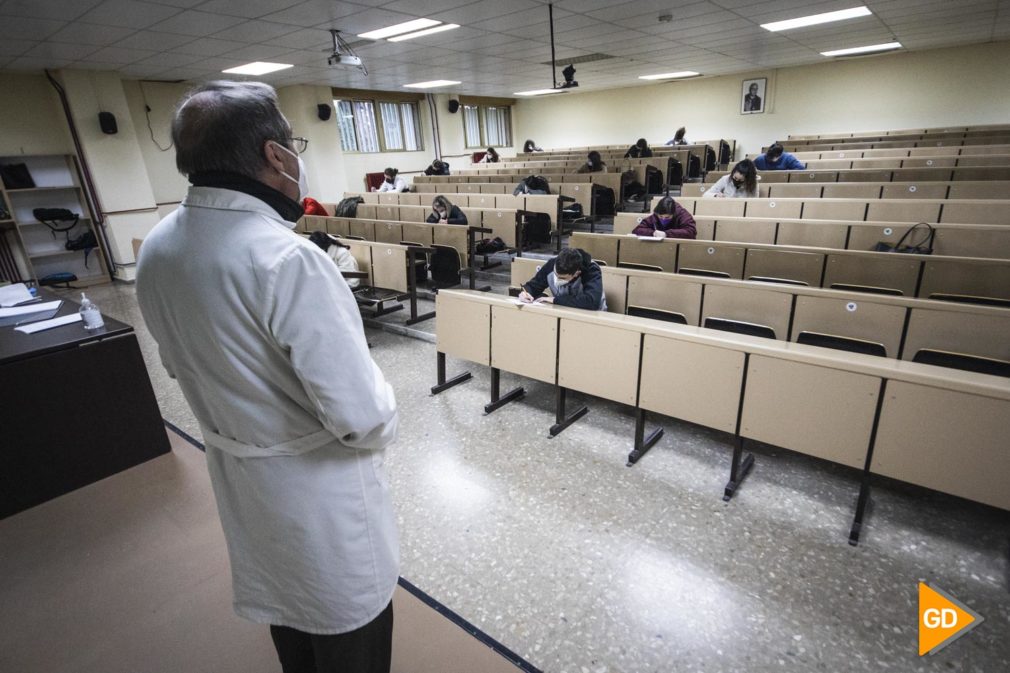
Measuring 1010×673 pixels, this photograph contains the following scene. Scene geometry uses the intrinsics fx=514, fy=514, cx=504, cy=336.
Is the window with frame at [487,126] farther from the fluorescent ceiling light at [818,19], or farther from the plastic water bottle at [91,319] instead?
the plastic water bottle at [91,319]

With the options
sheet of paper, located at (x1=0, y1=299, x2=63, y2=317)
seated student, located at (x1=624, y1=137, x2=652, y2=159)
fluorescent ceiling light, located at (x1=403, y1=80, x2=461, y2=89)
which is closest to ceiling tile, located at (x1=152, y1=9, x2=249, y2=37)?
sheet of paper, located at (x1=0, y1=299, x2=63, y2=317)

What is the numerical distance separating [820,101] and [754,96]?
1445 millimetres

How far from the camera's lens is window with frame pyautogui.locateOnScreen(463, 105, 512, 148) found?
15.2m

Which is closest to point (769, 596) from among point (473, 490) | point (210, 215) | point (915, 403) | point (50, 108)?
point (915, 403)

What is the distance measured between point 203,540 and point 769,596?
2.25 meters

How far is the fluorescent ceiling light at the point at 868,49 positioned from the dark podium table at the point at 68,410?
11721 millimetres

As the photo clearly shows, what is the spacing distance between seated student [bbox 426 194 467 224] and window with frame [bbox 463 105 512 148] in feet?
31.4

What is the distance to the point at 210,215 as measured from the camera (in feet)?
2.77

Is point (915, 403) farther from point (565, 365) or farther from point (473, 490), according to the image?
point (473, 490)

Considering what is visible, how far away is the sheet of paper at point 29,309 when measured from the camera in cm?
277

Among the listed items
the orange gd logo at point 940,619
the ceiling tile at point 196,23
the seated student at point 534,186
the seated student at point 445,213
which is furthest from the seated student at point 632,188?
the orange gd logo at point 940,619

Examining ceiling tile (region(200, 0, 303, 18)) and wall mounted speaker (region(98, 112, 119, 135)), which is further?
wall mounted speaker (region(98, 112, 119, 135))

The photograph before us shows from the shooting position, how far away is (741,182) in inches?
210

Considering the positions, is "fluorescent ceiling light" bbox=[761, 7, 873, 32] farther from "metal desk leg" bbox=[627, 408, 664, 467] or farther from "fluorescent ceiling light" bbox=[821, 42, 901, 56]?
"metal desk leg" bbox=[627, 408, 664, 467]
